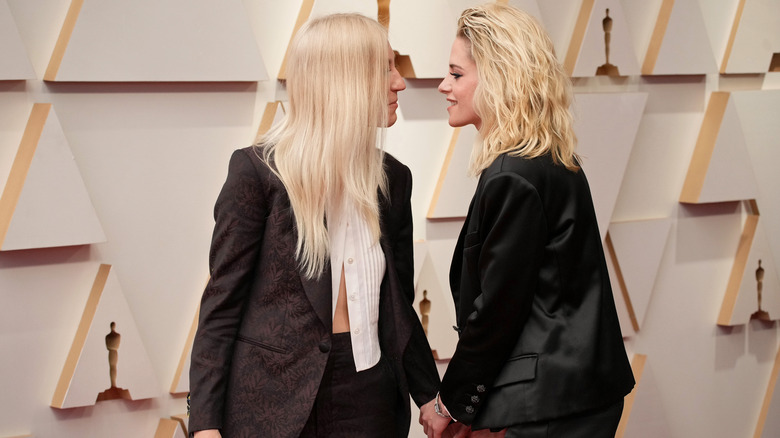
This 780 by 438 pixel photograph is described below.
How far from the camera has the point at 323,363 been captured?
4.76ft

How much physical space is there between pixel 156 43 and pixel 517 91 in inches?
37.4

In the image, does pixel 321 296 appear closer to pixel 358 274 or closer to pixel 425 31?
pixel 358 274

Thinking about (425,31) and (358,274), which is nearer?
(358,274)

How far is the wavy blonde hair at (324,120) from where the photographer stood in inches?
56.6

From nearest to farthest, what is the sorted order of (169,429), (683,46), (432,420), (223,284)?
(223,284) → (432,420) → (169,429) → (683,46)

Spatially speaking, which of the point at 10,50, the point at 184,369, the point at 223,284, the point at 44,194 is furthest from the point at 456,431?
the point at 10,50

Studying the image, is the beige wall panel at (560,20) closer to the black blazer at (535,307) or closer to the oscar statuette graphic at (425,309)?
the oscar statuette graphic at (425,309)

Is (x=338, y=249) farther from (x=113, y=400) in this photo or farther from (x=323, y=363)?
(x=113, y=400)

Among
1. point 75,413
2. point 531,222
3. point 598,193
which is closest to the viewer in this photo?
point 531,222

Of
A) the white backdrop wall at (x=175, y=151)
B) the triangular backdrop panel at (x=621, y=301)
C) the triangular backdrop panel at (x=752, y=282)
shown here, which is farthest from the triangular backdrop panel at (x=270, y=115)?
the triangular backdrop panel at (x=752, y=282)

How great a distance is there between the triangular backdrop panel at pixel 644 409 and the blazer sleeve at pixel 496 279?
146cm

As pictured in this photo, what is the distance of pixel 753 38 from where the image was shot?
2.82m

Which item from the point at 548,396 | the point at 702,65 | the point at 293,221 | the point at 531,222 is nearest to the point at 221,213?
the point at 293,221

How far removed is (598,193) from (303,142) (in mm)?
1404
